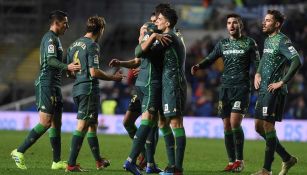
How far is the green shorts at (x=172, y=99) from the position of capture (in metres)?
10.5

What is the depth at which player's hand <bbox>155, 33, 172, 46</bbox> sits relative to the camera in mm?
10380

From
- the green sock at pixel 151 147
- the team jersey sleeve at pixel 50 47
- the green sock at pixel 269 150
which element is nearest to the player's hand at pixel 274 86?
the green sock at pixel 269 150

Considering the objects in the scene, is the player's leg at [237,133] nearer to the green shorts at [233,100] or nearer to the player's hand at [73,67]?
the green shorts at [233,100]

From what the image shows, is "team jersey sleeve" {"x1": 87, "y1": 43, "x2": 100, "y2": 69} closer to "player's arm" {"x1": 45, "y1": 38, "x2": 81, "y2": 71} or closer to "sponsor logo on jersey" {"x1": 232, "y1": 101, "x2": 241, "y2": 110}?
"player's arm" {"x1": 45, "y1": 38, "x2": 81, "y2": 71}

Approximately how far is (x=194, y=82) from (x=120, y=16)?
5500 millimetres

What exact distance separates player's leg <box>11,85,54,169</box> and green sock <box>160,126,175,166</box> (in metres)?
1.94

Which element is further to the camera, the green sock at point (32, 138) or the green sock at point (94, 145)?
the green sock at point (94, 145)

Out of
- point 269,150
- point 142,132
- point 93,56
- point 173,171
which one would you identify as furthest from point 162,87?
point 269,150

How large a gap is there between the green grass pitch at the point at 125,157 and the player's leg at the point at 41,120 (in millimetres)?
319

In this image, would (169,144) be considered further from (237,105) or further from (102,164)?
(237,105)

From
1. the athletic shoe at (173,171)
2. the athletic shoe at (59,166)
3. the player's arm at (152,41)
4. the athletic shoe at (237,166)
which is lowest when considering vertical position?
the athletic shoe at (237,166)

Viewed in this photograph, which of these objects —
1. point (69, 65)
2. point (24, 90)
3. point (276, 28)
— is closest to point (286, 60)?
point (276, 28)

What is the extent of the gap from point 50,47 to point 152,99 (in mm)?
2034

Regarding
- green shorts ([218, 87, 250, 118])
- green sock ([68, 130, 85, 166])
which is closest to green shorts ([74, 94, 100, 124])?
green sock ([68, 130, 85, 166])
